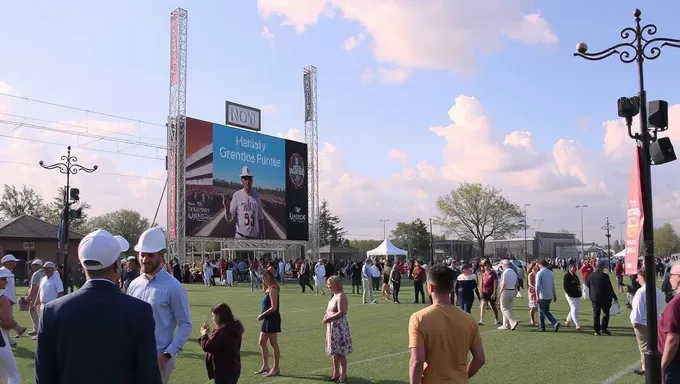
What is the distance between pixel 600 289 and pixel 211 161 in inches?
1353

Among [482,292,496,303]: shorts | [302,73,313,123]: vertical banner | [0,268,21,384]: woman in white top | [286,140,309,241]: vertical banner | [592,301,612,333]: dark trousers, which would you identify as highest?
[302,73,313,123]: vertical banner

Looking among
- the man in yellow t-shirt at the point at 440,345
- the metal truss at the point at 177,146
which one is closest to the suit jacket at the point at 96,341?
the man in yellow t-shirt at the point at 440,345

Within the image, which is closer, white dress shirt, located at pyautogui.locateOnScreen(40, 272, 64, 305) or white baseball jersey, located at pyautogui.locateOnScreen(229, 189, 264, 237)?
white dress shirt, located at pyautogui.locateOnScreen(40, 272, 64, 305)

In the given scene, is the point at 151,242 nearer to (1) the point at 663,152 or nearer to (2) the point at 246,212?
(1) the point at 663,152

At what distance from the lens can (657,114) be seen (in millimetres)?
8414

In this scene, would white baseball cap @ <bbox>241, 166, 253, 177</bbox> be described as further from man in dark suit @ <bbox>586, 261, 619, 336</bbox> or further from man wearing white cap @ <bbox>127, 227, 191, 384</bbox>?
man wearing white cap @ <bbox>127, 227, 191, 384</bbox>

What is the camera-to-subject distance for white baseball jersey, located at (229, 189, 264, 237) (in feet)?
151

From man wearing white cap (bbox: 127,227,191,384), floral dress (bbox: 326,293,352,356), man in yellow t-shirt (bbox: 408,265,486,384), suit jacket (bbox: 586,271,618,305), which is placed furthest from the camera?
suit jacket (bbox: 586,271,618,305)

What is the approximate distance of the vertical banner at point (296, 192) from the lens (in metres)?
51.2

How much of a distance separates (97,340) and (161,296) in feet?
7.07

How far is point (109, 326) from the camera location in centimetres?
306

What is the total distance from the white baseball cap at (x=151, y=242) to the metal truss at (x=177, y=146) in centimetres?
3760

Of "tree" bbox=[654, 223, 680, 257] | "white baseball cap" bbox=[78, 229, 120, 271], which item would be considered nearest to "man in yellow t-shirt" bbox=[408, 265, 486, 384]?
"white baseball cap" bbox=[78, 229, 120, 271]

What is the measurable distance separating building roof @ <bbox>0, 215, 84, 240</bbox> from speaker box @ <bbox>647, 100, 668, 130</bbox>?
161 ft
